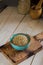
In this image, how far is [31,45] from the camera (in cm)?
77

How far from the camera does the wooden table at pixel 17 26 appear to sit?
734mm

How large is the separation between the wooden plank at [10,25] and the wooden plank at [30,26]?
4 cm

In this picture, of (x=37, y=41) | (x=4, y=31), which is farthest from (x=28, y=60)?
(x=4, y=31)

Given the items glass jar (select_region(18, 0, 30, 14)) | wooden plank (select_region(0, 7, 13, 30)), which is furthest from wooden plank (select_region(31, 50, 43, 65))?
glass jar (select_region(18, 0, 30, 14))

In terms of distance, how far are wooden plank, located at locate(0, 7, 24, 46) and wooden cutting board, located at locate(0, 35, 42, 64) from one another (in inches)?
3.6

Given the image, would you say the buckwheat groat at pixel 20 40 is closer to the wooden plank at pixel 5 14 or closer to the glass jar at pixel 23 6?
the wooden plank at pixel 5 14

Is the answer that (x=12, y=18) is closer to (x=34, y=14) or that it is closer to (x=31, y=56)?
(x=34, y=14)

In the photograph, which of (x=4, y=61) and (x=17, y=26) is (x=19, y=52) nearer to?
(x=4, y=61)

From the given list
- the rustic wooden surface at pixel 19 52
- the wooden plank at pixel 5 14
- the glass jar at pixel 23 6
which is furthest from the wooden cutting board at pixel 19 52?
the glass jar at pixel 23 6

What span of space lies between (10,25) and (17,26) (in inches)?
2.2

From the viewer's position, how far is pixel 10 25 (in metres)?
1.06

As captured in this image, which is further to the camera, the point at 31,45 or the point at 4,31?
the point at 4,31

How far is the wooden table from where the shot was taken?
0.73 meters

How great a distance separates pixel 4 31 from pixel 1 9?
1.31ft
